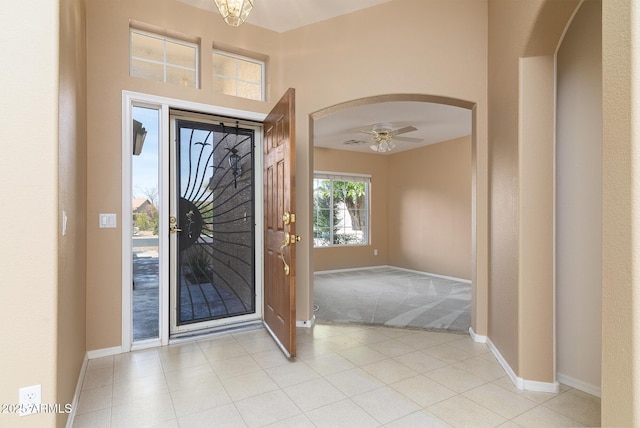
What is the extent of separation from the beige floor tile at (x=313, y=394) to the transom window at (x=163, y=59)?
290cm

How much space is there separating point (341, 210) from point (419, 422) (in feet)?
18.9

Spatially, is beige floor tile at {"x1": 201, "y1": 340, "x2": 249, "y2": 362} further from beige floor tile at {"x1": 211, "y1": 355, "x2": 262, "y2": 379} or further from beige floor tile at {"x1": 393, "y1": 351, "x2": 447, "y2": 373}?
beige floor tile at {"x1": 393, "y1": 351, "x2": 447, "y2": 373}

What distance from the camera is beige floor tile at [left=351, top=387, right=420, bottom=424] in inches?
76.5

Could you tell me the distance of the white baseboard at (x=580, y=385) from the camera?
2166 mm

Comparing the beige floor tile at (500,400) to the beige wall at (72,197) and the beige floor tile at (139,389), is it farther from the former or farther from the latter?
the beige wall at (72,197)

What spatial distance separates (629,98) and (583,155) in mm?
1473

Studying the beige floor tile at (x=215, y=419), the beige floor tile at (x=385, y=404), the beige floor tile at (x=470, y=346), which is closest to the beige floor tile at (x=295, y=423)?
the beige floor tile at (x=215, y=419)

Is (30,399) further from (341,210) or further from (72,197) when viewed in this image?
(341,210)

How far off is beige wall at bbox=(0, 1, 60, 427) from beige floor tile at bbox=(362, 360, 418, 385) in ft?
6.47

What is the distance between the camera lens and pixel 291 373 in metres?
2.48

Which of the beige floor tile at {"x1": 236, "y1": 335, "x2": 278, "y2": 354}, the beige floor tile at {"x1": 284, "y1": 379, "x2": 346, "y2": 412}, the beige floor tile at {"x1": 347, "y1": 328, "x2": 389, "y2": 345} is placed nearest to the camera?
the beige floor tile at {"x1": 284, "y1": 379, "x2": 346, "y2": 412}

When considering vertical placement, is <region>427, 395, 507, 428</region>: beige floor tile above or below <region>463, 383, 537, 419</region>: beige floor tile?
above

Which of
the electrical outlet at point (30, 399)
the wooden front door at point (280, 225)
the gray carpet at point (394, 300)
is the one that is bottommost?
the gray carpet at point (394, 300)

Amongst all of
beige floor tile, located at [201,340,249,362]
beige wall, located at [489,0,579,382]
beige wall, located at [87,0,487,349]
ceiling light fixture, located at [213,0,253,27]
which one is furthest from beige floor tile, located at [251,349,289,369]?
ceiling light fixture, located at [213,0,253,27]
